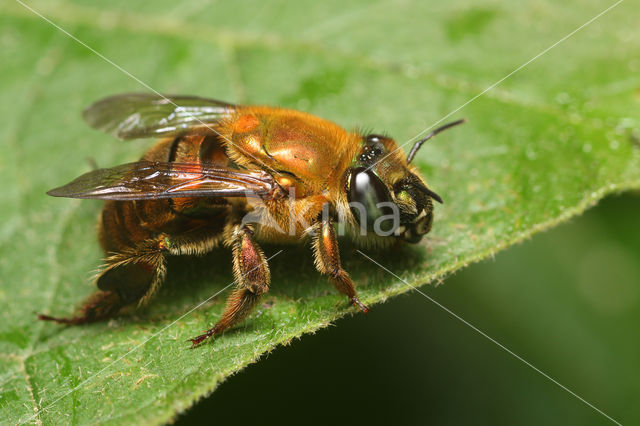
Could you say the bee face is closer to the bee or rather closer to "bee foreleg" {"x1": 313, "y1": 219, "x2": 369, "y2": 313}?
the bee

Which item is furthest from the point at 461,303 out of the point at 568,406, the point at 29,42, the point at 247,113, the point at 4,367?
the point at 29,42

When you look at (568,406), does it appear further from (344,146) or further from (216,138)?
(216,138)

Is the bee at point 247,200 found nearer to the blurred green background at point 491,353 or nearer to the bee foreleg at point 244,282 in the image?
the bee foreleg at point 244,282

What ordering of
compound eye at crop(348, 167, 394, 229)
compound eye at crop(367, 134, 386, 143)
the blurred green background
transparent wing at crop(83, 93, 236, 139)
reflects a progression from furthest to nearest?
the blurred green background < transparent wing at crop(83, 93, 236, 139) < compound eye at crop(367, 134, 386, 143) < compound eye at crop(348, 167, 394, 229)

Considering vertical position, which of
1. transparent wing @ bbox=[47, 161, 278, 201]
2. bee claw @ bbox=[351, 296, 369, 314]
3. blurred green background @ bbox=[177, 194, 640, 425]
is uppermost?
transparent wing @ bbox=[47, 161, 278, 201]

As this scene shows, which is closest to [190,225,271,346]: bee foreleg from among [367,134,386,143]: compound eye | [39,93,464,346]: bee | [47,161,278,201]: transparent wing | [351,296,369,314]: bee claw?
[39,93,464,346]: bee

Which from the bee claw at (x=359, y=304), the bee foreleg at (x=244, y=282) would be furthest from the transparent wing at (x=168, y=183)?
the bee claw at (x=359, y=304)
